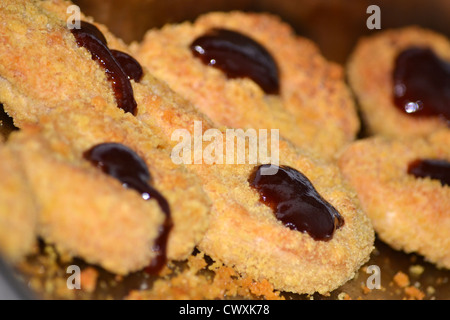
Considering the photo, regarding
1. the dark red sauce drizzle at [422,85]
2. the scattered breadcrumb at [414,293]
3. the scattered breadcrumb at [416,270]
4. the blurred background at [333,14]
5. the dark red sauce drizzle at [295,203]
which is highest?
the blurred background at [333,14]

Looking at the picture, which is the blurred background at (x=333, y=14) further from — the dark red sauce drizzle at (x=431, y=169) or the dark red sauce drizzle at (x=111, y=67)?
the dark red sauce drizzle at (x=431, y=169)

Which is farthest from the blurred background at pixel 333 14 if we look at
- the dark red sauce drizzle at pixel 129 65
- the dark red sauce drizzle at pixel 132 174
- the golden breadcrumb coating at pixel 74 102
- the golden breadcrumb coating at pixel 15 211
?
the golden breadcrumb coating at pixel 15 211

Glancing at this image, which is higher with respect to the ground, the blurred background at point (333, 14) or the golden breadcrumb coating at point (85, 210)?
the blurred background at point (333, 14)

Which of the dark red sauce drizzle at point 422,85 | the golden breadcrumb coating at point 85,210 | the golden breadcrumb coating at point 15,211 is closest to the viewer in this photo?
the golden breadcrumb coating at point 15,211

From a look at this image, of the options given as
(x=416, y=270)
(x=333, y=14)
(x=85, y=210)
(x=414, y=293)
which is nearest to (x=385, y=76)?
(x=333, y=14)

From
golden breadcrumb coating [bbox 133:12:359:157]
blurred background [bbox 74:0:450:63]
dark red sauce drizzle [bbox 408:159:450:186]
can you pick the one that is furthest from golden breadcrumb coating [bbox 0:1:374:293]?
blurred background [bbox 74:0:450:63]

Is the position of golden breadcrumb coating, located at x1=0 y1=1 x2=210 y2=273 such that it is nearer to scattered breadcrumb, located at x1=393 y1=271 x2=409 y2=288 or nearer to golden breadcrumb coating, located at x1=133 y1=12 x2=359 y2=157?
golden breadcrumb coating, located at x1=133 y1=12 x2=359 y2=157

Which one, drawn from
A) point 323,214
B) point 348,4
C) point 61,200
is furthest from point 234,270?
point 348,4
